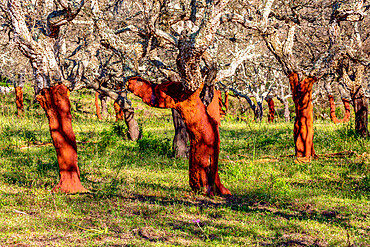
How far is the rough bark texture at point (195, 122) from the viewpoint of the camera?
20.6 feet

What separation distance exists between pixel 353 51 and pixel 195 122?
6.07 metres

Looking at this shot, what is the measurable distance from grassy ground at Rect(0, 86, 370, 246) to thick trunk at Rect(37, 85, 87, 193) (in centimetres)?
38

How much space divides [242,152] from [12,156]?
267 inches

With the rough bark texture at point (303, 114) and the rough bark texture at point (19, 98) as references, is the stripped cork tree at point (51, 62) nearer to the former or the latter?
the rough bark texture at point (303, 114)

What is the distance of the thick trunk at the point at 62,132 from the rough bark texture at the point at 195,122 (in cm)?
134

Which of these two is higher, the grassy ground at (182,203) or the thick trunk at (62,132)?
the thick trunk at (62,132)

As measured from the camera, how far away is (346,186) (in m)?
7.03

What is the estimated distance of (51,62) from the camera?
21.1ft

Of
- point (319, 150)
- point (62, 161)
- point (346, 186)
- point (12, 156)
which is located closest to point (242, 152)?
point (319, 150)

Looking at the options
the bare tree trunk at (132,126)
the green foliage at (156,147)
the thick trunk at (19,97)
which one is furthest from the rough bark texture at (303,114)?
the thick trunk at (19,97)

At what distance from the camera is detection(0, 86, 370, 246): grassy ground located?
14.6 ft

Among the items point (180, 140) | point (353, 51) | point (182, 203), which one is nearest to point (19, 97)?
point (180, 140)

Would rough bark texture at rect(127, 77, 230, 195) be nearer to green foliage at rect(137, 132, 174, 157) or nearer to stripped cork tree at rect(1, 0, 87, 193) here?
stripped cork tree at rect(1, 0, 87, 193)

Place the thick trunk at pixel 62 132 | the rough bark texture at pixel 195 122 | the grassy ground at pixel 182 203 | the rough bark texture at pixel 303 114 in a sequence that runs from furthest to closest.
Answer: the rough bark texture at pixel 303 114
the thick trunk at pixel 62 132
the rough bark texture at pixel 195 122
the grassy ground at pixel 182 203
